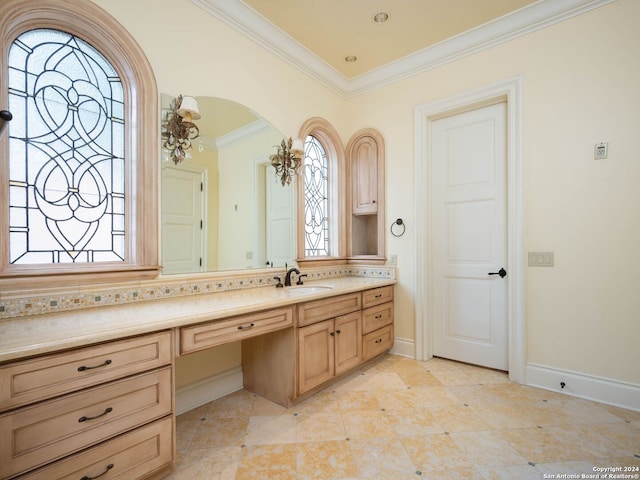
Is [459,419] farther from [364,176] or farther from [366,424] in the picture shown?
[364,176]

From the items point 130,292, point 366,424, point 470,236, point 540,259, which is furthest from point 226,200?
point 540,259

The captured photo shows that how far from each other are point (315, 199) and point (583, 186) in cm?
226

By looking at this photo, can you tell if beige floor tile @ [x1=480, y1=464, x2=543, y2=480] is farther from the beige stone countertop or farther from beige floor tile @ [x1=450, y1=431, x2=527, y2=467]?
the beige stone countertop

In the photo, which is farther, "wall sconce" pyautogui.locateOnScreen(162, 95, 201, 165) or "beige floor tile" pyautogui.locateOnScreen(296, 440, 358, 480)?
"wall sconce" pyautogui.locateOnScreen(162, 95, 201, 165)

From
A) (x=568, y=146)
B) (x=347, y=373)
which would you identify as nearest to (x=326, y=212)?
(x=347, y=373)

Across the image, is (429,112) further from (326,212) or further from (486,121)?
(326,212)

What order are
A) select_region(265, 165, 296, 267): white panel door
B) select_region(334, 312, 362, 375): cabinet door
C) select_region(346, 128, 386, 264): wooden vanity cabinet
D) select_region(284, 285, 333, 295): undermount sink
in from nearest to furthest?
select_region(334, 312, 362, 375): cabinet door → select_region(284, 285, 333, 295): undermount sink → select_region(265, 165, 296, 267): white panel door → select_region(346, 128, 386, 264): wooden vanity cabinet

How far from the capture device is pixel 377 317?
9.50ft

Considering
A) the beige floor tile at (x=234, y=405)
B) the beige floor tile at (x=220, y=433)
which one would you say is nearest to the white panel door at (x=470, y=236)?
the beige floor tile at (x=234, y=405)

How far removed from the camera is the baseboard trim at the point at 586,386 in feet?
6.82

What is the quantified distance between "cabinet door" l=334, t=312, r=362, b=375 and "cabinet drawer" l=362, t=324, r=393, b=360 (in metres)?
0.10

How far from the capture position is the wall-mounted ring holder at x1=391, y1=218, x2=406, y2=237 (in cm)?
A: 312

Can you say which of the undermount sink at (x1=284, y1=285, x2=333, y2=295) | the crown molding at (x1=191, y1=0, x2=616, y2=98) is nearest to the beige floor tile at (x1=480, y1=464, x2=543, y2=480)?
the undermount sink at (x1=284, y1=285, x2=333, y2=295)

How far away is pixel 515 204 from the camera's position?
2502 mm
